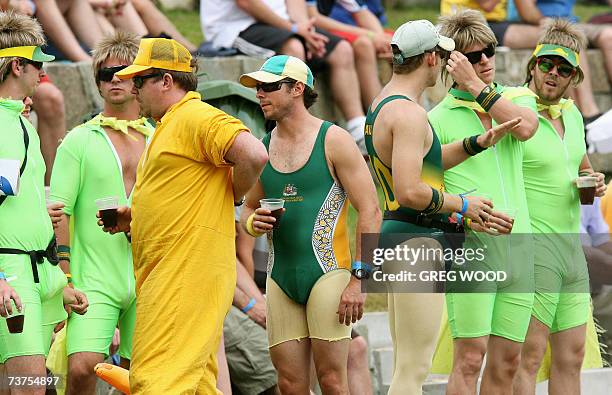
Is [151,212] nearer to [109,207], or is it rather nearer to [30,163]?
[109,207]

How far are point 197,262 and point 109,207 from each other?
2.12 ft

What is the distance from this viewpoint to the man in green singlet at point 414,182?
22.3 feet

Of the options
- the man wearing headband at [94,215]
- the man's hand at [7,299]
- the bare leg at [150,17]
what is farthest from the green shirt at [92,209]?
the bare leg at [150,17]

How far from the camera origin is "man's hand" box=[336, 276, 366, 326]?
6900mm

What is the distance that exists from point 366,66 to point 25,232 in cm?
499

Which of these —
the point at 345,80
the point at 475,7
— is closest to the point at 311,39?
the point at 345,80

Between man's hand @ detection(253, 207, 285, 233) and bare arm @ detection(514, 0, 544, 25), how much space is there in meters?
6.36

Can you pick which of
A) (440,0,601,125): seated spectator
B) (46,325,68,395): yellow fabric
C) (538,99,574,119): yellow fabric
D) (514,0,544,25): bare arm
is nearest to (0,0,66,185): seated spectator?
(46,325,68,395): yellow fabric

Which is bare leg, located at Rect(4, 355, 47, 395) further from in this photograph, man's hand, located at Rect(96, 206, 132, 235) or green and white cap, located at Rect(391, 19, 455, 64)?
green and white cap, located at Rect(391, 19, 455, 64)

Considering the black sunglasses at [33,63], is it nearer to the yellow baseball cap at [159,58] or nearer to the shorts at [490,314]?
the yellow baseball cap at [159,58]

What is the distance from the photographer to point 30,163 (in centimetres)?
711

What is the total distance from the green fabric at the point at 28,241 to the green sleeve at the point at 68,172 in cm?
29

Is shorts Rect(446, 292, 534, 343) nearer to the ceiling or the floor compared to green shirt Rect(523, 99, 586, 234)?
nearer to the floor

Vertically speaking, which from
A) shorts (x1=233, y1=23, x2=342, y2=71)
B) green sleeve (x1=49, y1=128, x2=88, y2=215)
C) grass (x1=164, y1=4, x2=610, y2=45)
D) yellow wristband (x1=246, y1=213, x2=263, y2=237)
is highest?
grass (x1=164, y1=4, x2=610, y2=45)
